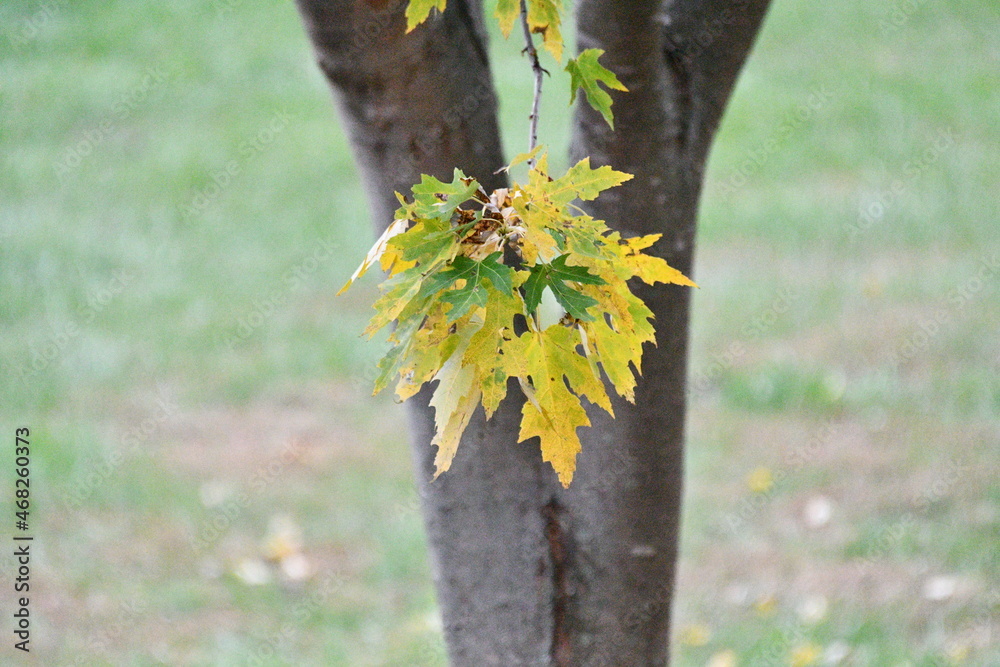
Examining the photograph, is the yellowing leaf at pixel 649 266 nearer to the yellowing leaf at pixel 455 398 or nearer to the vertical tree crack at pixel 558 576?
the yellowing leaf at pixel 455 398

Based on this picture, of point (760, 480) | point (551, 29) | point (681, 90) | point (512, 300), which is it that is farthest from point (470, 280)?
point (760, 480)

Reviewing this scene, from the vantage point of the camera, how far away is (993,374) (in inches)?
171

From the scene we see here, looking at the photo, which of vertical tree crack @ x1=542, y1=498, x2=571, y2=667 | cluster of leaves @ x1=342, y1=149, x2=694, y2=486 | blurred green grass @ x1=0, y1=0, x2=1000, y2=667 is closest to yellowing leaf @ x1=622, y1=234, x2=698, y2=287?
cluster of leaves @ x1=342, y1=149, x2=694, y2=486

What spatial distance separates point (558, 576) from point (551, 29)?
38.3 inches

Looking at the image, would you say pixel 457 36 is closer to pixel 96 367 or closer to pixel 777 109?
Answer: pixel 96 367

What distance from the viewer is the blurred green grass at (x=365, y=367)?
130 inches

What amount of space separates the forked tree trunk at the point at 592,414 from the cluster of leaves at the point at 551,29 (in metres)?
0.29

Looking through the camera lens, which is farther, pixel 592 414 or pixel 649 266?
pixel 592 414

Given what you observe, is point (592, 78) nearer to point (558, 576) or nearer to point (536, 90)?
point (536, 90)

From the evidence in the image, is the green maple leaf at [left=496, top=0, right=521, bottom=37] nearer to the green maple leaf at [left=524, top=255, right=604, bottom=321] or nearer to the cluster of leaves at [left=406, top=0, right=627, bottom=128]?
the cluster of leaves at [left=406, top=0, right=627, bottom=128]

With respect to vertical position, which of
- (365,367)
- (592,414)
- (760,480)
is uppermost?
(592,414)

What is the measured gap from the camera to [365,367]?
4738 millimetres

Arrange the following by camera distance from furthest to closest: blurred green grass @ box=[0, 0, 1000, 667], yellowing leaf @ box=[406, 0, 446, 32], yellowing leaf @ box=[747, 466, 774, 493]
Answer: yellowing leaf @ box=[747, 466, 774, 493] < blurred green grass @ box=[0, 0, 1000, 667] < yellowing leaf @ box=[406, 0, 446, 32]

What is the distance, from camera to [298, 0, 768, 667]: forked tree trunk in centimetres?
165
